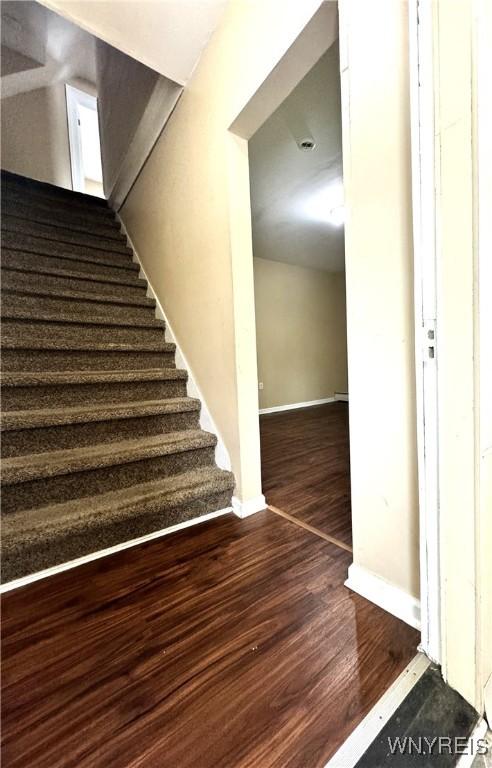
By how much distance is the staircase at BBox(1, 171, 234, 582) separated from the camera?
1.27m

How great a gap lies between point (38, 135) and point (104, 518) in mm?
5327

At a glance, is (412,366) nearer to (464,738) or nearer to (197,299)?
(464,738)

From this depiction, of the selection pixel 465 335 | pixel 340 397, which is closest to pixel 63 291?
pixel 465 335

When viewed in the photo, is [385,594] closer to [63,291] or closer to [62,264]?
[63,291]

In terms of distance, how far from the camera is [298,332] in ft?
16.1

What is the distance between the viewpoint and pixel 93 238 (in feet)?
9.17

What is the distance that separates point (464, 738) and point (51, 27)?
658 centimetres

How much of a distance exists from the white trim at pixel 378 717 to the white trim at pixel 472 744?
12 cm

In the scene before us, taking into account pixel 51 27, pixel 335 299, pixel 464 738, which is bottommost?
pixel 464 738

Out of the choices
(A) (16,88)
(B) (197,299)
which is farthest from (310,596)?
(A) (16,88)

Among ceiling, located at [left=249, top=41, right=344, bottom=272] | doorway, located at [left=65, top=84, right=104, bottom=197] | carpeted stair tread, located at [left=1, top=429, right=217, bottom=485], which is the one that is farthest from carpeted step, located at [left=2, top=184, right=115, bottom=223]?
carpeted stair tread, located at [left=1, top=429, right=217, bottom=485]

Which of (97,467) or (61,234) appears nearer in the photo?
(97,467)

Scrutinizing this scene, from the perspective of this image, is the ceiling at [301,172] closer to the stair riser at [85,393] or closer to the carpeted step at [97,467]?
the stair riser at [85,393]

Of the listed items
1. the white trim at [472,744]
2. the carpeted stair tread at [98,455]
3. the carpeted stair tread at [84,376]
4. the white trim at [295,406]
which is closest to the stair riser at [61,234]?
the carpeted stair tread at [84,376]
